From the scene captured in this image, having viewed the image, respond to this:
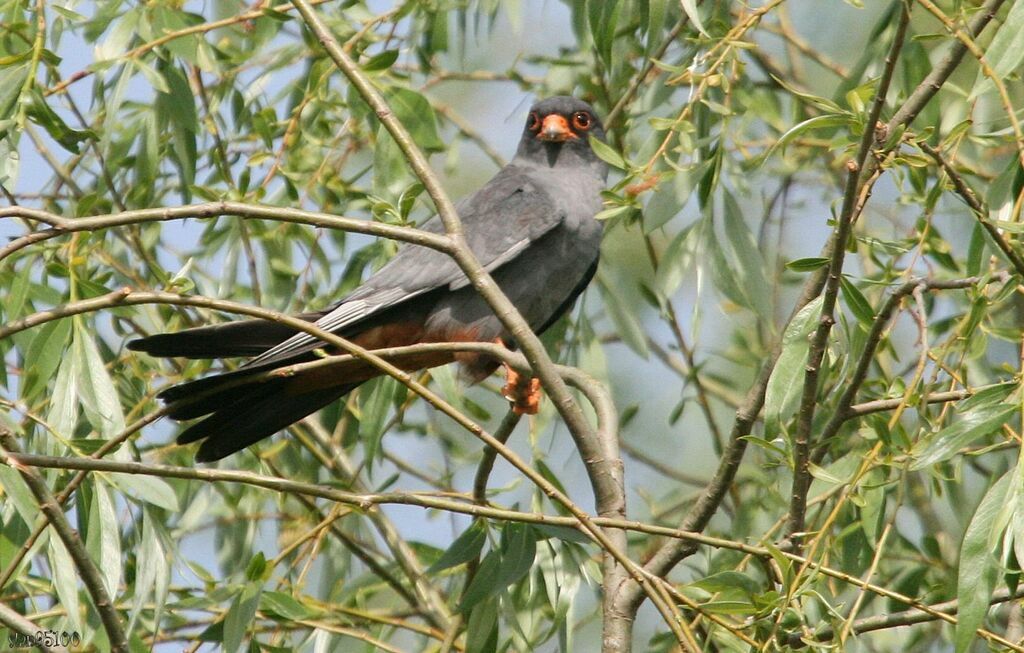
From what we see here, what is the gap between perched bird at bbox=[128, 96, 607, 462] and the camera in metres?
3.50

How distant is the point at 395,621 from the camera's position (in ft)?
11.4

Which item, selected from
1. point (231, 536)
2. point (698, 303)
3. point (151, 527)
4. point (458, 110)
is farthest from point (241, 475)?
point (458, 110)

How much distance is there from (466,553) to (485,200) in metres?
1.65

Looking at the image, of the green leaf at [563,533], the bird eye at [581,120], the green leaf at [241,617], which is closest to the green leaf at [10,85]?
the green leaf at [241,617]

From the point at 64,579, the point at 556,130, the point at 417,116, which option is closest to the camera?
the point at 64,579

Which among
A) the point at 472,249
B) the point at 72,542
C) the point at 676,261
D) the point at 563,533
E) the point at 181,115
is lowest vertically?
the point at 563,533

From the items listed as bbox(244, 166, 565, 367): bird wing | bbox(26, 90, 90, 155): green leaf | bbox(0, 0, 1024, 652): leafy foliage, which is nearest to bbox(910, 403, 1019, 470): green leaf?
bbox(0, 0, 1024, 652): leafy foliage

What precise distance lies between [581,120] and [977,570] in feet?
9.28

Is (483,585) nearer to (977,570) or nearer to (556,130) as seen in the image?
(977,570)

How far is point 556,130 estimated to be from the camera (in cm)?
451

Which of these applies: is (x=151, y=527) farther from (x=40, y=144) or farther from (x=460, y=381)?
(x=40, y=144)

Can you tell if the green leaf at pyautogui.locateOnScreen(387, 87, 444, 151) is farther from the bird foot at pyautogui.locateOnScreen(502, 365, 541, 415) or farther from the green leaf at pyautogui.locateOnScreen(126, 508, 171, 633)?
the green leaf at pyautogui.locateOnScreen(126, 508, 171, 633)

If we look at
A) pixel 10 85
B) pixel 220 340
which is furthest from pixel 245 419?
pixel 10 85

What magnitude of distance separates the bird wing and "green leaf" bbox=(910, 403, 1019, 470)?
176cm
